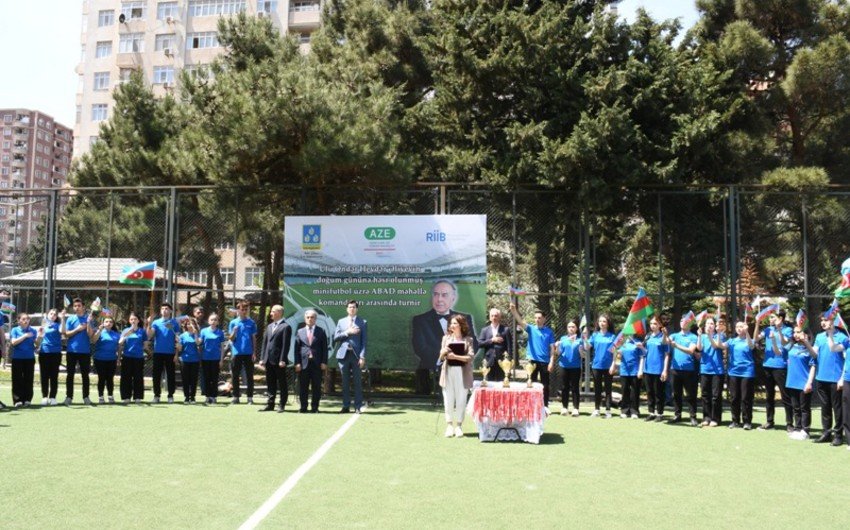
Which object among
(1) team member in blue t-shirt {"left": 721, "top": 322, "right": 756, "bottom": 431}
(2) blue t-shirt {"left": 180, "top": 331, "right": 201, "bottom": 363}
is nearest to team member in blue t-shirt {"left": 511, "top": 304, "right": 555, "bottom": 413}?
(1) team member in blue t-shirt {"left": 721, "top": 322, "right": 756, "bottom": 431}

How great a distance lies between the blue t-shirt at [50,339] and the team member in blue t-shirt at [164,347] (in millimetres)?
1587

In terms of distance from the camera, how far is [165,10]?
1923 inches

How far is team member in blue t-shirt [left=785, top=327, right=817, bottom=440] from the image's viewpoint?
32.0 feet

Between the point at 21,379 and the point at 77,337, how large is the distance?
110cm

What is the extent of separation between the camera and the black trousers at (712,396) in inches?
431

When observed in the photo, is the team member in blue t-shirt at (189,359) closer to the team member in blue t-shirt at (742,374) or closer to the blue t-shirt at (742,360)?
the team member in blue t-shirt at (742,374)

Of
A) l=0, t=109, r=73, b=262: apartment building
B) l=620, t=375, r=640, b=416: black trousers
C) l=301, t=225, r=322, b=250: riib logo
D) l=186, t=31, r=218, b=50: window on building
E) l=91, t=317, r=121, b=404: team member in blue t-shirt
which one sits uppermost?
l=0, t=109, r=73, b=262: apartment building

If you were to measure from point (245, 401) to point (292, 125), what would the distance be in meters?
5.47

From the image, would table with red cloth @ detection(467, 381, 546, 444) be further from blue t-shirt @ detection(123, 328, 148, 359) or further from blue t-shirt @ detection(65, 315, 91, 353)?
blue t-shirt @ detection(65, 315, 91, 353)

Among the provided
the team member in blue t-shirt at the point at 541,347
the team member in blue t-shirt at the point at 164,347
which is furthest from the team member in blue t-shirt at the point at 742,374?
the team member in blue t-shirt at the point at 164,347

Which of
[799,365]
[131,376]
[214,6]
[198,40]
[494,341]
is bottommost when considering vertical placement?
[131,376]

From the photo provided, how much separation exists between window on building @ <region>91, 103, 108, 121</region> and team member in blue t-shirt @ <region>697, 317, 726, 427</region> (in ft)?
166

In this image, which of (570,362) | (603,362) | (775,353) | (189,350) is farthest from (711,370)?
(189,350)

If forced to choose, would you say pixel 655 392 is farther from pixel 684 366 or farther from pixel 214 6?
pixel 214 6
